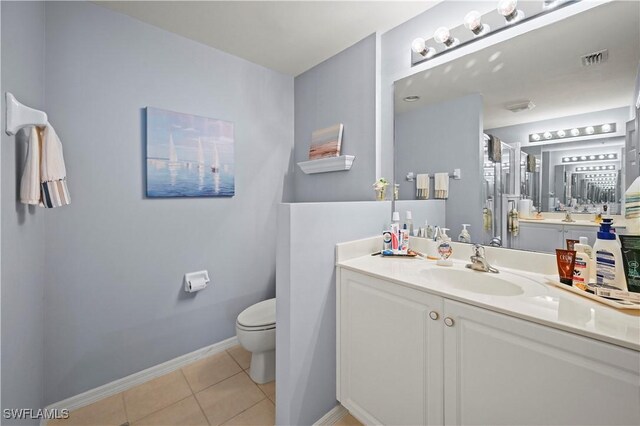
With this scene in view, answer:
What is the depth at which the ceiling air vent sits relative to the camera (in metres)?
1.10

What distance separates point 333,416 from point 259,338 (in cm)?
61

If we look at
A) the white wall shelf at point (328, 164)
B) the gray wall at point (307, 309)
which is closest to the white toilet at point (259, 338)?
the gray wall at point (307, 309)

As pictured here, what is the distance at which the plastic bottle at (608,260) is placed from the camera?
0.94 meters

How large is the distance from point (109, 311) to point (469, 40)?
8.86 ft

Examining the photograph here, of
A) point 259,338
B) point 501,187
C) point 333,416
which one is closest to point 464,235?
Answer: point 501,187

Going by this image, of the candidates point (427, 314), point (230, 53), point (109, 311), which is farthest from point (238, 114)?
point (427, 314)

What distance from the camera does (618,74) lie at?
1072 mm

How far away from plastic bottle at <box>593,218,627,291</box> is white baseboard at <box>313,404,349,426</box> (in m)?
1.36

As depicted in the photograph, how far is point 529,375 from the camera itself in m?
0.81

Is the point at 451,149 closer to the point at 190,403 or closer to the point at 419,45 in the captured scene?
the point at 419,45

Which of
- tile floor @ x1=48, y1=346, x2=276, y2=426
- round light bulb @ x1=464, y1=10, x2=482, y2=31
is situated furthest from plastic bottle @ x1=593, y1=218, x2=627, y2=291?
tile floor @ x1=48, y1=346, x2=276, y2=426

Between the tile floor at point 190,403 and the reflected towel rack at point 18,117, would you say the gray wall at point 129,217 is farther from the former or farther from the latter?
the reflected towel rack at point 18,117

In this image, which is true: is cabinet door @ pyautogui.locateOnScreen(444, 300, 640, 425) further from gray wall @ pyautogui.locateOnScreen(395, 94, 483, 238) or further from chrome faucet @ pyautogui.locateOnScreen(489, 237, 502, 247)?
gray wall @ pyautogui.locateOnScreen(395, 94, 483, 238)

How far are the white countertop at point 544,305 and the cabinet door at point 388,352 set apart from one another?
5cm
